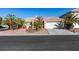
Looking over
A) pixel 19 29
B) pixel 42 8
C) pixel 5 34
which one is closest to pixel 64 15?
pixel 42 8

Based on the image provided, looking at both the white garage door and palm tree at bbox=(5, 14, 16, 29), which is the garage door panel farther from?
palm tree at bbox=(5, 14, 16, 29)

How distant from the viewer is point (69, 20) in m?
10.4

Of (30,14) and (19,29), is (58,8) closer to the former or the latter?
(30,14)

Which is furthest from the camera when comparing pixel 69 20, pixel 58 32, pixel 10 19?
pixel 58 32

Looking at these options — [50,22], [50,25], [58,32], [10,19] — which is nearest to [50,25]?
[50,25]


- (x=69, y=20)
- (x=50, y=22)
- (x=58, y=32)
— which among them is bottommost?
(x=58, y=32)

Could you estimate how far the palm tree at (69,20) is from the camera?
10.4 m

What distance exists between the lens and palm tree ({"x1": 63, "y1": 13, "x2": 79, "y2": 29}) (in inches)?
408

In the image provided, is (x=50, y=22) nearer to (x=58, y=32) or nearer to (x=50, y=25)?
(x=50, y=25)

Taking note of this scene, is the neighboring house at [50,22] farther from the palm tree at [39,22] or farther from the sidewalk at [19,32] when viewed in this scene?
the sidewalk at [19,32]

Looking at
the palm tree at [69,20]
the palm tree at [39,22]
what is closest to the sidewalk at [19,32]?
the palm tree at [39,22]

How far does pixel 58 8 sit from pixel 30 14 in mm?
1343

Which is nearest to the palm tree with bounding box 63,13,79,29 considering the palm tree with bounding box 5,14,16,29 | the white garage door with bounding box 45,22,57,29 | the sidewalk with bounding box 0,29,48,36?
the white garage door with bounding box 45,22,57,29
